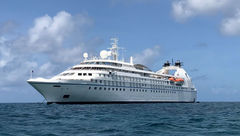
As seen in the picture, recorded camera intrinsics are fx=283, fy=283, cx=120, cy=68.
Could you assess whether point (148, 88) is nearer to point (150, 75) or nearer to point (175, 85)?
point (150, 75)

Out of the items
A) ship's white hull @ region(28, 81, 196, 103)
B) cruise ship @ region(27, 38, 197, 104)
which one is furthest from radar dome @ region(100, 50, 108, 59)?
ship's white hull @ region(28, 81, 196, 103)

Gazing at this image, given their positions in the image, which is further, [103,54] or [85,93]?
[103,54]

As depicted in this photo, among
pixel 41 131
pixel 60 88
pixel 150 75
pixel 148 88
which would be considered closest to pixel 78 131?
pixel 41 131

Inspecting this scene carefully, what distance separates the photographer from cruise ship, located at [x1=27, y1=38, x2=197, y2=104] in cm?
5000

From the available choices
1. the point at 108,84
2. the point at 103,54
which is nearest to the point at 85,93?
the point at 108,84

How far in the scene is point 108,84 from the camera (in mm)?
57125

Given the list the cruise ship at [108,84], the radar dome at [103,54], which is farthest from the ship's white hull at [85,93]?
the radar dome at [103,54]

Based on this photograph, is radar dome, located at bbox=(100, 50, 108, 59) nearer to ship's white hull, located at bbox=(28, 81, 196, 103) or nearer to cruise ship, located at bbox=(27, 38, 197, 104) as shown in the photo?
cruise ship, located at bbox=(27, 38, 197, 104)

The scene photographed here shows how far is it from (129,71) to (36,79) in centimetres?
2362

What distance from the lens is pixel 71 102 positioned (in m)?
51.1

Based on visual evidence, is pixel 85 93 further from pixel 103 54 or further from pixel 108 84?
pixel 103 54

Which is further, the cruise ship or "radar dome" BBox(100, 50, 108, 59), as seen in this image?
"radar dome" BBox(100, 50, 108, 59)

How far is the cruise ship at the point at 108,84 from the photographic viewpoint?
50.0 m

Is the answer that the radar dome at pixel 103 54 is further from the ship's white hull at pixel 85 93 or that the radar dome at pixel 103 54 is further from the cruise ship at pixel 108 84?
the ship's white hull at pixel 85 93
